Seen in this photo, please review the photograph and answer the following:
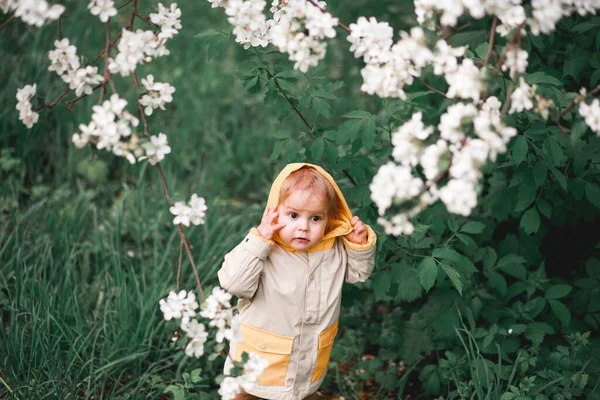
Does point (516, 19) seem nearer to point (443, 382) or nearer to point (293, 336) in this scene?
point (293, 336)

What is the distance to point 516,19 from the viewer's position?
5.40 ft

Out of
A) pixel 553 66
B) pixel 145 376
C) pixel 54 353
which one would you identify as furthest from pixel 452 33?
pixel 54 353

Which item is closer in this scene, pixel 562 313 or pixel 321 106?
pixel 321 106

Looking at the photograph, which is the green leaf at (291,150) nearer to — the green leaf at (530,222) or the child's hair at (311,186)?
the child's hair at (311,186)

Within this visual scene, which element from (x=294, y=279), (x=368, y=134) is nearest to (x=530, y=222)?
(x=368, y=134)

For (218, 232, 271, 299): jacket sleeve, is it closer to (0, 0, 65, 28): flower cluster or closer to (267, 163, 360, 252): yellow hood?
(267, 163, 360, 252): yellow hood

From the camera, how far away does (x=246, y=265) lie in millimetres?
1992

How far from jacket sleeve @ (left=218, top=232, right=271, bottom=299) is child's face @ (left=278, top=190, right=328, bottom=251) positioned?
103mm

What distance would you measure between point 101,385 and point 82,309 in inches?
18.4

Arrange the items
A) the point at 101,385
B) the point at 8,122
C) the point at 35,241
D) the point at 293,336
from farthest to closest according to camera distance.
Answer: the point at 8,122 → the point at 35,241 → the point at 101,385 → the point at 293,336

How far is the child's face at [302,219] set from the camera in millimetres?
2045

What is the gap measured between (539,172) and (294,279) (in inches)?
39.4

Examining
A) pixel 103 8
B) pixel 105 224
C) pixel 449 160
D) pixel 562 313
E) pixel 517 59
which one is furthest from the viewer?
pixel 105 224

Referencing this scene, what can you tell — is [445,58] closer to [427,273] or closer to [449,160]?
[449,160]
